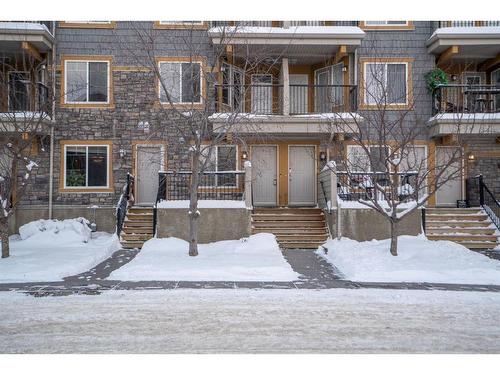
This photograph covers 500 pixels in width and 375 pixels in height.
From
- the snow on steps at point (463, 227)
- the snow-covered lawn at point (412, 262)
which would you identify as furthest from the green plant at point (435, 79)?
the snow-covered lawn at point (412, 262)

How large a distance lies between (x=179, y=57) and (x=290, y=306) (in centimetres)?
1172

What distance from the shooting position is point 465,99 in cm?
1622

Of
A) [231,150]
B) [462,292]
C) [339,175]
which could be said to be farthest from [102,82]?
[462,292]

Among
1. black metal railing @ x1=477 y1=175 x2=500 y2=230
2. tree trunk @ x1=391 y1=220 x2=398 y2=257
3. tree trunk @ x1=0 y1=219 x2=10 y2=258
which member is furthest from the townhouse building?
tree trunk @ x1=0 y1=219 x2=10 y2=258

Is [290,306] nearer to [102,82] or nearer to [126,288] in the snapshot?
[126,288]

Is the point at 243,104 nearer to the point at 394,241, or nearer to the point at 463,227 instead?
the point at 394,241

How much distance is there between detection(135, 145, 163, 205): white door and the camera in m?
15.8

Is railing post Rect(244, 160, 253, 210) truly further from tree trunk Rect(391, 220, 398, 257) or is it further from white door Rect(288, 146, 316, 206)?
tree trunk Rect(391, 220, 398, 257)

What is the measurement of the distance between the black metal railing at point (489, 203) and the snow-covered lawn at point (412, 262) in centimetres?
300

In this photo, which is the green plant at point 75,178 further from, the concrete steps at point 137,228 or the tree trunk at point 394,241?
the tree trunk at point 394,241

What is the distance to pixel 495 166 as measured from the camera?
16078mm

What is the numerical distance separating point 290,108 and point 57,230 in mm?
9054

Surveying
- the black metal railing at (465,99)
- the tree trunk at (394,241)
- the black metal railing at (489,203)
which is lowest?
the tree trunk at (394,241)

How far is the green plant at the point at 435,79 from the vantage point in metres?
15.8
